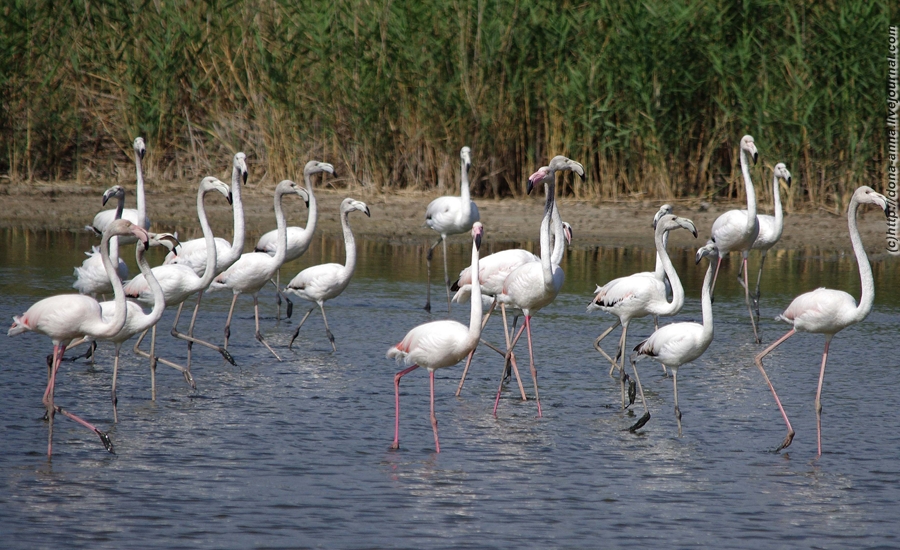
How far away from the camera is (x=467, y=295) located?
308 inches

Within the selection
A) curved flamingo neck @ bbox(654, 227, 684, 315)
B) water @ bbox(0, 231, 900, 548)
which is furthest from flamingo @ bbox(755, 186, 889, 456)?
curved flamingo neck @ bbox(654, 227, 684, 315)

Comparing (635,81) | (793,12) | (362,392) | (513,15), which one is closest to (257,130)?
(513,15)

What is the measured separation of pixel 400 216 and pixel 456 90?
1725 millimetres

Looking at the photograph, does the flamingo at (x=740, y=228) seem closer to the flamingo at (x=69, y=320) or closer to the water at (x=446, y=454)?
the water at (x=446, y=454)

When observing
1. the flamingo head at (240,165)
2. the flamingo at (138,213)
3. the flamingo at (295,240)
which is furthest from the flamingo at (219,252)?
the flamingo at (138,213)

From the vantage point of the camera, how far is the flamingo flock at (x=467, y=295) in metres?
5.93

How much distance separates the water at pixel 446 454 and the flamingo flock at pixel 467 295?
7.2 inches

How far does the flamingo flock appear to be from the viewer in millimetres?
5934

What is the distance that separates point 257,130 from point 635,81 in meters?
5.54

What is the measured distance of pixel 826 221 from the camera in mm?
13547

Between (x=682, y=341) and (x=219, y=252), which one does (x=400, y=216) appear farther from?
(x=682, y=341)

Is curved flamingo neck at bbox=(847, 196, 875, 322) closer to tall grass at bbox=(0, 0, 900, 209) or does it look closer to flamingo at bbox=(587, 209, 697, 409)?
flamingo at bbox=(587, 209, 697, 409)

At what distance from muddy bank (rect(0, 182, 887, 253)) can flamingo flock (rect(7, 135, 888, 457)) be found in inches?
125

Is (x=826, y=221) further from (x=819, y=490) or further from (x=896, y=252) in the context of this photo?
(x=819, y=490)
